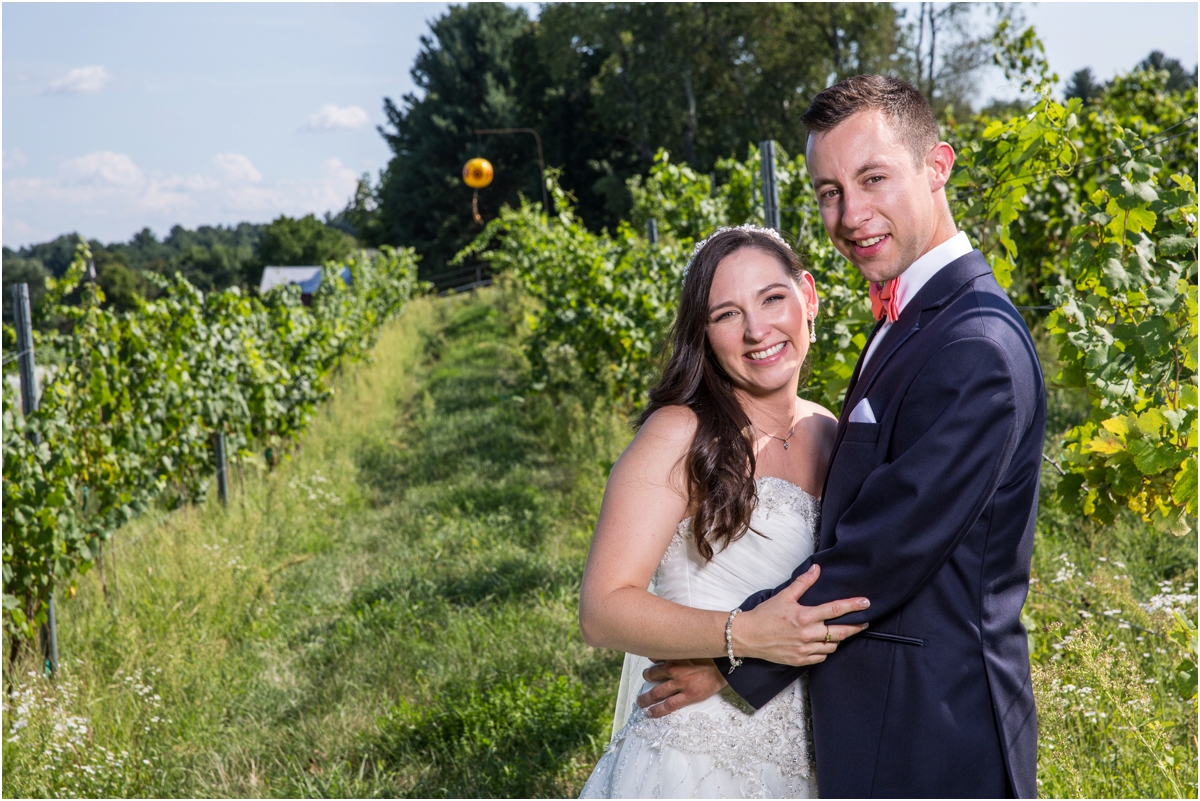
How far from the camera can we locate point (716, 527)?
5.94ft

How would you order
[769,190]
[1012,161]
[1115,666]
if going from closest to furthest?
1. [1012,161]
2. [1115,666]
3. [769,190]

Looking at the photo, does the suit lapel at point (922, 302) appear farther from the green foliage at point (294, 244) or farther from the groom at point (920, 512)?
the green foliage at point (294, 244)

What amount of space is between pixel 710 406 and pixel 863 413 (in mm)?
421

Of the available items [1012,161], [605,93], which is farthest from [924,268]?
[605,93]

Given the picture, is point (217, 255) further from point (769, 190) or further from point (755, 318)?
point (755, 318)

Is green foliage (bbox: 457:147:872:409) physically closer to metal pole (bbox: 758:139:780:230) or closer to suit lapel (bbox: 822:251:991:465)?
metal pole (bbox: 758:139:780:230)

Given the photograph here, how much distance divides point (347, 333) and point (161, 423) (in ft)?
16.6

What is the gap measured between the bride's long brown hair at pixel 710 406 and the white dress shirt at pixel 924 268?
0.32m

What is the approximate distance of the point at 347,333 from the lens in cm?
1034

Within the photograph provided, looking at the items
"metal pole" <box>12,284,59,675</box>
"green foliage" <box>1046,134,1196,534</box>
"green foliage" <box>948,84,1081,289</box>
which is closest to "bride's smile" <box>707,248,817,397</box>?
"green foliage" <box>1046,134,1196,534</box>

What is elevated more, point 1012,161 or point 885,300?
point 1012,161

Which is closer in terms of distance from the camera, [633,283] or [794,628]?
[794,628]

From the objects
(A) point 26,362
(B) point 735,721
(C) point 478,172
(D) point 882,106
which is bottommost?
(B) point 735,721

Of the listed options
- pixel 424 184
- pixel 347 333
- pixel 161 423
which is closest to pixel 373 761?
pixel 161 423
